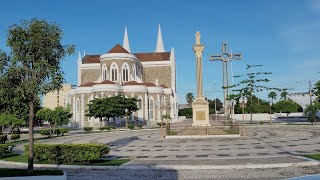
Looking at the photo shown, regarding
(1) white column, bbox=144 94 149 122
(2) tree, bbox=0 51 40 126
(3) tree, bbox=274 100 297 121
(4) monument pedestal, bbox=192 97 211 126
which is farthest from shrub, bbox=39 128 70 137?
(3) tree, bbox=274 100 297 121

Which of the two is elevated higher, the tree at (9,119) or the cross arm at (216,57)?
the cross arm at (216,57)

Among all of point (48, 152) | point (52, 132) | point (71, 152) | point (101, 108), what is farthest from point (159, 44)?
point (71, 152)

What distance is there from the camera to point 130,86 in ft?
229

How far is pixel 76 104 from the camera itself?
71250mm

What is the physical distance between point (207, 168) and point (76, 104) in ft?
199

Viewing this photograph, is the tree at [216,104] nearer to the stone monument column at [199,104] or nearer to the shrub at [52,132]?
the shrub at [52,132]

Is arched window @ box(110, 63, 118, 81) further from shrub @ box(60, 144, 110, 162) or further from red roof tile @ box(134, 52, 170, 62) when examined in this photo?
shrub @ box(60, 144, 110, 162)

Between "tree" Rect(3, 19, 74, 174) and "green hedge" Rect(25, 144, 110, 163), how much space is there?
3.92 metres

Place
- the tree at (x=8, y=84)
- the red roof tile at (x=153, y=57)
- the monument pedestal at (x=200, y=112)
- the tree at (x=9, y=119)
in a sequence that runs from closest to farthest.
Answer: the tree at (x=8, y=84) < the monument pedestal at (x=200, y=112) < the tree at (x=9, y=119) < the red roof tile at (x=153, y=57)

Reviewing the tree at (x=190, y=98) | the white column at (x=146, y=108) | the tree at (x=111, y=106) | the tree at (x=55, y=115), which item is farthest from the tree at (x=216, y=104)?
the tree at (x=55, y=115)

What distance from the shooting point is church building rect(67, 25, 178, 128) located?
223 feet

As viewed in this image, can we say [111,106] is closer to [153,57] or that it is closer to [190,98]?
[153,57]

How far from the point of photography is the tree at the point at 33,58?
11.6 m

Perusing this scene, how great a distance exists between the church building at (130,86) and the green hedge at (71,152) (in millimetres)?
43824
